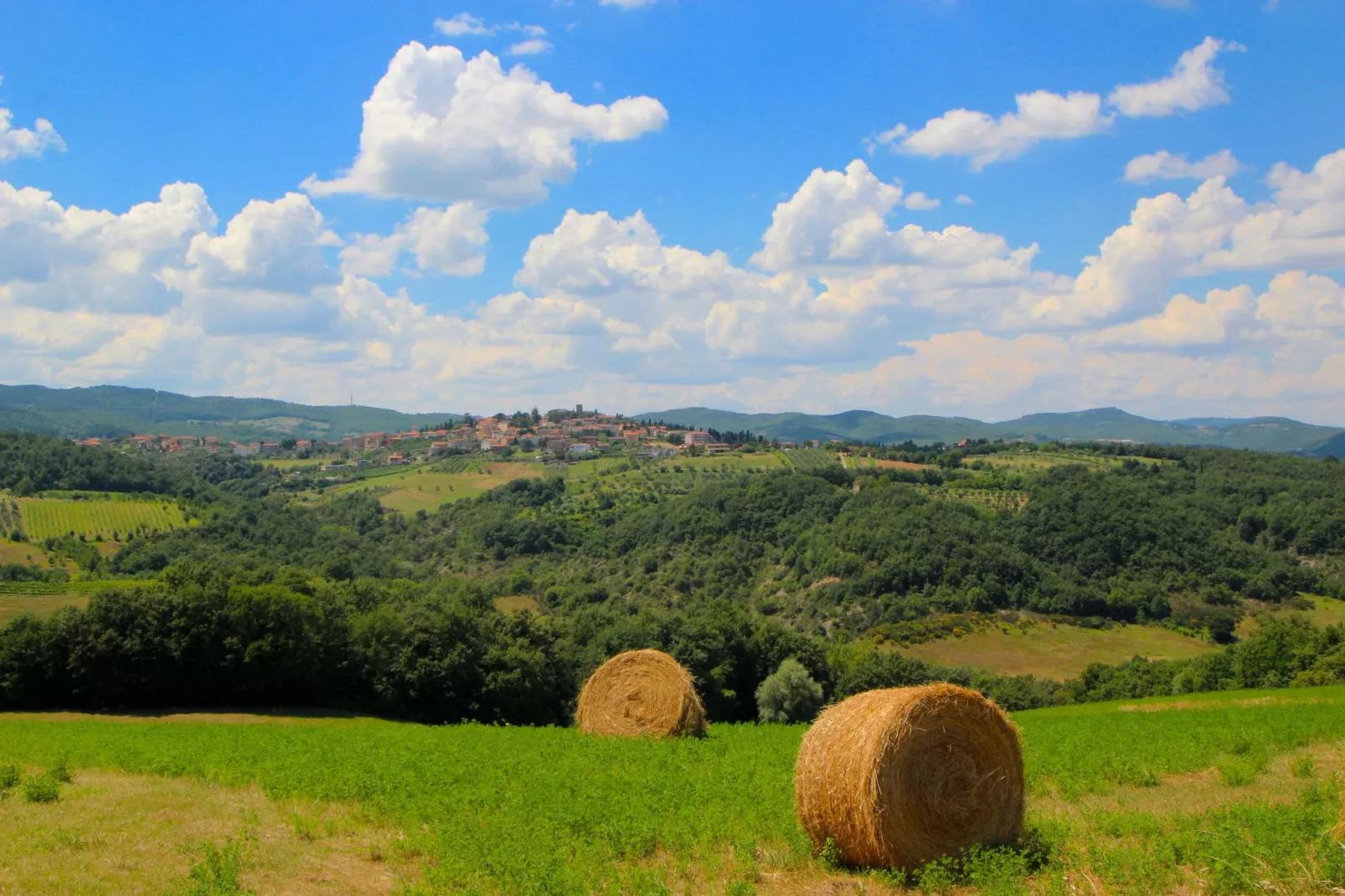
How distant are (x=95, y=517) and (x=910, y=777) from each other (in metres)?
128

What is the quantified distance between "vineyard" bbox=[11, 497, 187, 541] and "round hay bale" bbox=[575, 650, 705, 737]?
10404cm

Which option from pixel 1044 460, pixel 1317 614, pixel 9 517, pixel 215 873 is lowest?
pixel 1317 614

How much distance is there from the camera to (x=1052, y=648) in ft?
276

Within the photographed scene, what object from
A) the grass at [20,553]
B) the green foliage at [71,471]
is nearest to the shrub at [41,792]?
the grass at [20,553]

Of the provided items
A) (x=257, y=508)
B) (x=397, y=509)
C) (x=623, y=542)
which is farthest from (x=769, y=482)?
(x=257, y=508)

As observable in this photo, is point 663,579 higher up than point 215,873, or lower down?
lower down

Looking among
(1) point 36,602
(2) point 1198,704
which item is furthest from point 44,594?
(2) point 1198,704

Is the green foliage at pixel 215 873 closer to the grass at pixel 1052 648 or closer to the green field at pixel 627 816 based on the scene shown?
the green field at pixel 627 816

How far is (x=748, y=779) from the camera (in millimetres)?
A: 14516

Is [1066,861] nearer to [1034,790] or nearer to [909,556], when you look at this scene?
[1034,790]

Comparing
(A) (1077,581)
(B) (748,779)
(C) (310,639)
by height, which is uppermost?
(B) (748,779)

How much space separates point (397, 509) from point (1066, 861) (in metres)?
145

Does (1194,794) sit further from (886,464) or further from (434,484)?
(434,484)

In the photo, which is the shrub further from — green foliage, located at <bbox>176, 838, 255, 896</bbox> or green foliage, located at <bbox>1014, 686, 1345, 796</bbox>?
green foliage, located at <bbox>1014, 686, 1345, 796</bbox>
